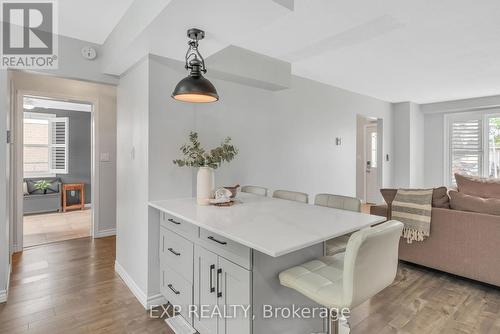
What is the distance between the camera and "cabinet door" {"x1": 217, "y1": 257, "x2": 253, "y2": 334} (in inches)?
58.1

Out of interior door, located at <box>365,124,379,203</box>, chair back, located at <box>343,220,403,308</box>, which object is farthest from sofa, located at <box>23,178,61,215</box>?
interior door, located at <box>365,124,379,203</box>

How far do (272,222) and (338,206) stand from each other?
2.78ft

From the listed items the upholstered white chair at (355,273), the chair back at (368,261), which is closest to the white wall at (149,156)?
the upholstered white chair at (355,273)

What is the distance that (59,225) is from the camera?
495cm

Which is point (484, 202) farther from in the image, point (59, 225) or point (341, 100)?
point (59, 225)

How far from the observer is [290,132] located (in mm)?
3953

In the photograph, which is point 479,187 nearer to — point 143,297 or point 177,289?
→ point 177,289

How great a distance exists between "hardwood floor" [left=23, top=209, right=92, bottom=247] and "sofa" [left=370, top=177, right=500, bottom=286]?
4.60 meters

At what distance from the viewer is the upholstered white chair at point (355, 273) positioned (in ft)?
4.15

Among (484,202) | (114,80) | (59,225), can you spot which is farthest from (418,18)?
(59,225)

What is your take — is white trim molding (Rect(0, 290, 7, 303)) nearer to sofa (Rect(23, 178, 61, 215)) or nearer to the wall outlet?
the wall outlet

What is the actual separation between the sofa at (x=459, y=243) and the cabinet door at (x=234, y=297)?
2273 mm

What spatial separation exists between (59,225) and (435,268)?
5.67m

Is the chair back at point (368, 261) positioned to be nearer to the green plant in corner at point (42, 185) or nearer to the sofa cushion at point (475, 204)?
the sofa cushion at point (475, 204)
